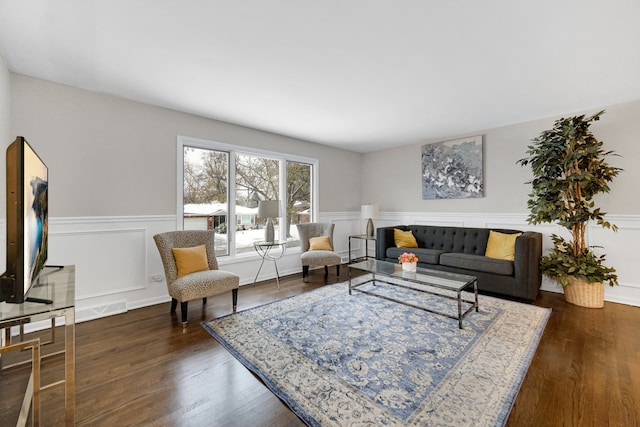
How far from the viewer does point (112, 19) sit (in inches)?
69.7

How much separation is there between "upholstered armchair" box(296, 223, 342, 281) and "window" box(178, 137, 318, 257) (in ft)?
1.23

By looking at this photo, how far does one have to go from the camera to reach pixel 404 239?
4520 millimetres

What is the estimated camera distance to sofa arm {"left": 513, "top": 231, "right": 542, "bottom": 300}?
3.14 metres

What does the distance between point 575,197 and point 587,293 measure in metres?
1.10

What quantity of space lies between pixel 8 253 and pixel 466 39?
290 centimetres

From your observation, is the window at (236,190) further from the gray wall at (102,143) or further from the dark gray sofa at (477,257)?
the dark gray sofa at (477,257)

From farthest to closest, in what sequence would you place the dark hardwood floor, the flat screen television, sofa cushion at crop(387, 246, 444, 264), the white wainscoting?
sofa cushion at crop(387, 246, 444, 264)
the white wainscoting
the dark hardwood floor
the flat screen television

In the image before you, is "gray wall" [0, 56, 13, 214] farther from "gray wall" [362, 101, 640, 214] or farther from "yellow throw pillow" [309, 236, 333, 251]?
"gray wall" [362, 101, 640, 214]

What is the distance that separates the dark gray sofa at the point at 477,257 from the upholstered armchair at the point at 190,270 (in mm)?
2663

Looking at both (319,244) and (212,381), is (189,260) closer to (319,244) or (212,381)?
(212,381)

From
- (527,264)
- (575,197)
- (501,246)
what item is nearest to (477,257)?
(501,246)

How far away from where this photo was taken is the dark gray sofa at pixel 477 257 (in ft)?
10.4

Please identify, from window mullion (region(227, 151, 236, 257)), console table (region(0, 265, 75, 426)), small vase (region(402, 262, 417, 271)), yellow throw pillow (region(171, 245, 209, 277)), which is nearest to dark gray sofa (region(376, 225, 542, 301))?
small vase (region(402, 262, 417, 271))

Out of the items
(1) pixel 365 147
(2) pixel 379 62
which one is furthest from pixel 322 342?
(1) pixel 365 147
